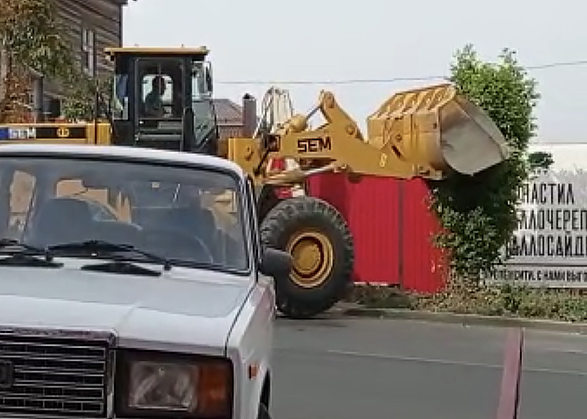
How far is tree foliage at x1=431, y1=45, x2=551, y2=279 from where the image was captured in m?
20.4

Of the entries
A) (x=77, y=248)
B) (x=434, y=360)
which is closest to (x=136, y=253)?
(x=77, y=248)

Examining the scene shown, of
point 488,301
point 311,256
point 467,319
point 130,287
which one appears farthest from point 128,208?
point 488,301

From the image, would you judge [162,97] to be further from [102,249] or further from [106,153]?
[102,249]

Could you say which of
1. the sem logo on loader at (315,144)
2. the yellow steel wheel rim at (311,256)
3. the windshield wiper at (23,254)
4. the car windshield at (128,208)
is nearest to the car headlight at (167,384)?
the windshield wiper at (23,254)

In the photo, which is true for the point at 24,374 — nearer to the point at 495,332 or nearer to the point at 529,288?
the point at 495,332

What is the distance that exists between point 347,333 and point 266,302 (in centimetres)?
1023

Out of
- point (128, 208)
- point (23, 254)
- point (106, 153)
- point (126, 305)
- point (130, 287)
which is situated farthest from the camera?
point (106, 153)

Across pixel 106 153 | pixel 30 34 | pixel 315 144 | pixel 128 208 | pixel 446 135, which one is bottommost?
pixel 128 208

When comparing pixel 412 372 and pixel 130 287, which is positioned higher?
pixel 130 287

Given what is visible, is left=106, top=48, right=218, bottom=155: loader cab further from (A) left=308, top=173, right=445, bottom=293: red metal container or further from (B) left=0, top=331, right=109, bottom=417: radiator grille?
(B) left=0, top=331, right=109, bottom=417: radiator grille

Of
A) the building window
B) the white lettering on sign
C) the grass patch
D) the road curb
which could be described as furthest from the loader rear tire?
the building window

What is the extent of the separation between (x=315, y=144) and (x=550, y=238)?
4.40 m

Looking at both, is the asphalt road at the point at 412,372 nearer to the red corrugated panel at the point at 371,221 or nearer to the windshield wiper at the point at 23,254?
the red corrugated panel at the point at 371,221

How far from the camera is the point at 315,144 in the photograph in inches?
779
